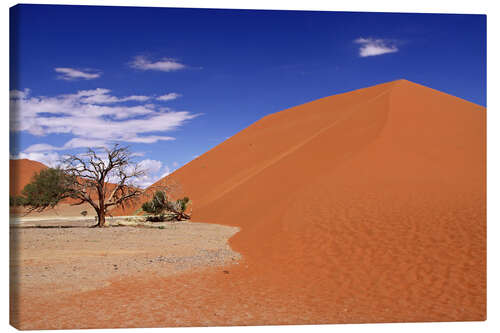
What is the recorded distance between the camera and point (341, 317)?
24.6 ft

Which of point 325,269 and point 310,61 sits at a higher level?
point 310,61

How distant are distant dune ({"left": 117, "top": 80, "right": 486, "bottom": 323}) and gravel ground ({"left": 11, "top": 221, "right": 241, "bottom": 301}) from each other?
64.4 inches

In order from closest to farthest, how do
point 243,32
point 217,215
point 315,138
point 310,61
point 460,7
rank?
point 460,7 → point 243,32 → point 310,61 → point 217,215 → point 315,138

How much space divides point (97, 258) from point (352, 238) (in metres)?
8.24

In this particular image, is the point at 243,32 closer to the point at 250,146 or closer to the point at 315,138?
the point at 315,138

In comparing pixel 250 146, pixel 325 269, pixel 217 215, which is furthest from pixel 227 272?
pixel 250 146

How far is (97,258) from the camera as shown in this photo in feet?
38.0

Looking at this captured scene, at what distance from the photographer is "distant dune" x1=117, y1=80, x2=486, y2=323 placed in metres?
8.38

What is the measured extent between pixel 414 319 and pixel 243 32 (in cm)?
830

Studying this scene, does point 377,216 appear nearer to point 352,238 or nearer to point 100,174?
point 352,238

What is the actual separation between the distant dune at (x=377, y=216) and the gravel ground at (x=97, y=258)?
164 centimetres

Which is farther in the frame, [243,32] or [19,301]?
[243,32]

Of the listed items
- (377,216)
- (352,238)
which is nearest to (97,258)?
(352,238)

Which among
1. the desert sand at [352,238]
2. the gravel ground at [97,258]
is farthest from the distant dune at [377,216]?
the gravel ground at [97,258]
